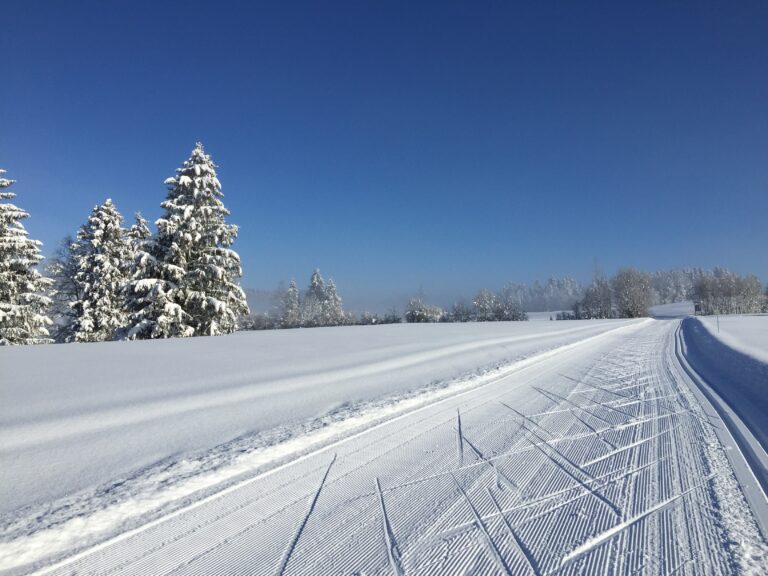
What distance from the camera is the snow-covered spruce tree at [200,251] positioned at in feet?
56.6

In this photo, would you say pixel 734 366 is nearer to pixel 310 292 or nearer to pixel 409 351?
pixel 409 351

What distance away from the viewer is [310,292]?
6625 centimetres

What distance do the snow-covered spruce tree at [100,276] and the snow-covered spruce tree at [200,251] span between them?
5.59 m

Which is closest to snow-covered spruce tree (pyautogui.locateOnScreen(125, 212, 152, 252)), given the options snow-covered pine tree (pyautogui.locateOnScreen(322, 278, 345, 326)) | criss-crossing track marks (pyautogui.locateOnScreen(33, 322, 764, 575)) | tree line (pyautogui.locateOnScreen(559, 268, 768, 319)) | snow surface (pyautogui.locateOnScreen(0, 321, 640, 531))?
snow surface (pyautogui.locateOnScreen(0, 321, 640, 531))

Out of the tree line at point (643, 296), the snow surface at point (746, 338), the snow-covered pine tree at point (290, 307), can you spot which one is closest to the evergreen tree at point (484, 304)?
the tree line at point (643, 296)

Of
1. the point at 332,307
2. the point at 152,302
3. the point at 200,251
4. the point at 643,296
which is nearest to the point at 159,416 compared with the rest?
the point at 152,302

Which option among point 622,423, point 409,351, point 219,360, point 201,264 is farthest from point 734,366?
point 201,264

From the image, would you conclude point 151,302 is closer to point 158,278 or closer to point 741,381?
point 158,278

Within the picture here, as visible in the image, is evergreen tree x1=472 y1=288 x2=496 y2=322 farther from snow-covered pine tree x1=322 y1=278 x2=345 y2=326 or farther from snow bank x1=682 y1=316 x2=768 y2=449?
snow bank x1=682 y1=316 x2=768 y2=449

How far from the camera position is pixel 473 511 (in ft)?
8.96

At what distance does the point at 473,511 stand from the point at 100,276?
2463 cm

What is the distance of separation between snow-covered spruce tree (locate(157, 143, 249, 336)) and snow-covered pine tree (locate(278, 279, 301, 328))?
3841 centimetres

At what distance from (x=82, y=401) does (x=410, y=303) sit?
207 feet

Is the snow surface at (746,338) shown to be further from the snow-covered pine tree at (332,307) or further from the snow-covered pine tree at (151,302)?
the snow-covered pine tree at (332,307)
